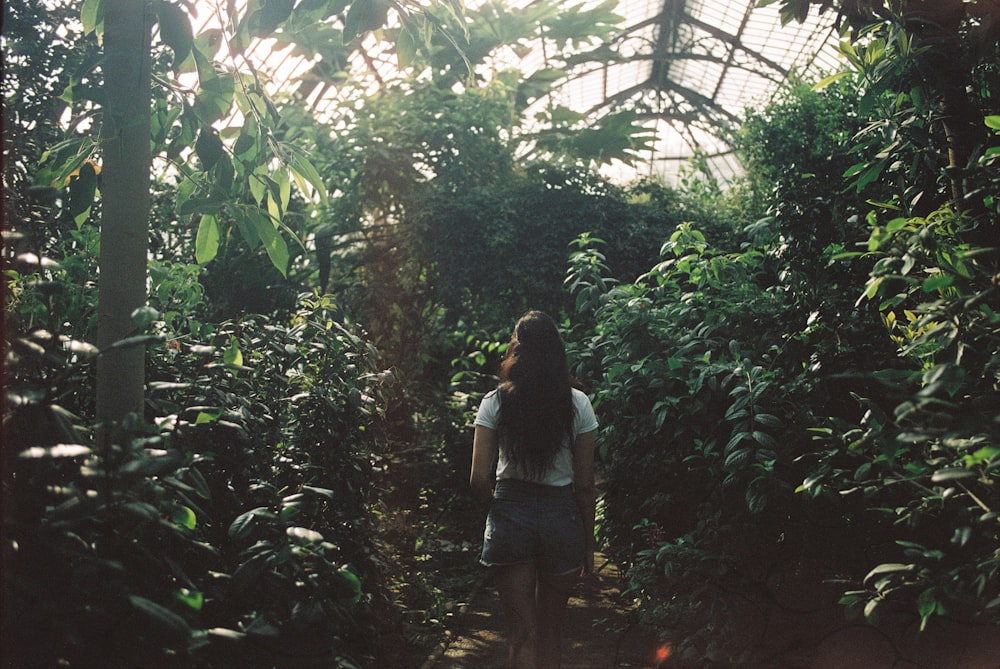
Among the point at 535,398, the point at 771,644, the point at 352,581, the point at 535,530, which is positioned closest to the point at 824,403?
the point at 771,644

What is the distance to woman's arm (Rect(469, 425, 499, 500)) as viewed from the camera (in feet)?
11.7

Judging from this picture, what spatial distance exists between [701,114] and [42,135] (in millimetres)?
17138

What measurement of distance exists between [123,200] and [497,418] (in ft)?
5.91

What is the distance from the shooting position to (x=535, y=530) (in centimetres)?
344

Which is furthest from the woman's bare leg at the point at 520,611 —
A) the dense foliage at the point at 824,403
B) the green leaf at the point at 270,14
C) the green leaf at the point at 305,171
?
the green leaf at the point at 270,14

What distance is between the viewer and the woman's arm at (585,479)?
3594 mm

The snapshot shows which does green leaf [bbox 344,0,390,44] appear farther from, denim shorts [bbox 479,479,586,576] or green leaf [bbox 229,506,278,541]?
denim shorts [bbox 479,479,586,576]

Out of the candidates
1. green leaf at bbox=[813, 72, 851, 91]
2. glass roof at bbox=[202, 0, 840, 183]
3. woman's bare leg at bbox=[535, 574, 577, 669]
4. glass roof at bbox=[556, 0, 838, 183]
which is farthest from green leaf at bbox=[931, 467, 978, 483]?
glass roof at bbox=[556, 0, 838, 183]

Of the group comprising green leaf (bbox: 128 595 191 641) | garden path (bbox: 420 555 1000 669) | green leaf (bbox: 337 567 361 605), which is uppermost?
green leaf (bbox: 337 567 361 605)

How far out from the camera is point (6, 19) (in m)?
6.03

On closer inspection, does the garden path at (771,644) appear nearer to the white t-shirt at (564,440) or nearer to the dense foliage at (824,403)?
the dense foliage at (824,403)

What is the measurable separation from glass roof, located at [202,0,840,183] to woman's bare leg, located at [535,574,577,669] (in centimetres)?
1041

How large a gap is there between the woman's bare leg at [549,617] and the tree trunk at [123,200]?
196 cm

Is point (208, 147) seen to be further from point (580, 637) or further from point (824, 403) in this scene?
point (580, 637)
